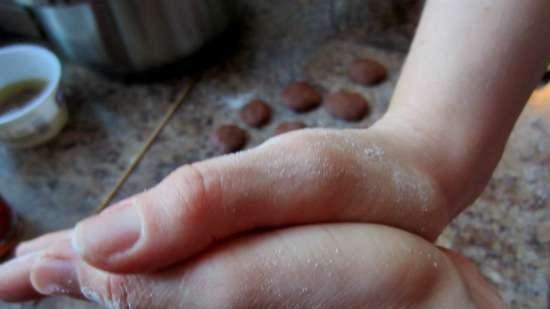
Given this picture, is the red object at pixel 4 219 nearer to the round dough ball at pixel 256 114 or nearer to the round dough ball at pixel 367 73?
the round dough ball at pixel 256 114

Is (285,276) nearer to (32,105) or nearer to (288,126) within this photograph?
(288,126)

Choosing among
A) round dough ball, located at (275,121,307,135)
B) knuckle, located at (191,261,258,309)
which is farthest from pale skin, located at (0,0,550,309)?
round dough ball, located at (275,121,307,135)

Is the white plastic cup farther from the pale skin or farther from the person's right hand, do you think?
the person's right hand

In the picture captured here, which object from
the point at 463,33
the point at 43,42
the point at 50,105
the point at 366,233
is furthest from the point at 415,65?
the point at 43,42

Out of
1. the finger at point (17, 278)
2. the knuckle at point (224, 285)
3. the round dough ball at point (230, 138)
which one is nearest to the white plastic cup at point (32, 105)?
the round dough ball at point (230, 138)

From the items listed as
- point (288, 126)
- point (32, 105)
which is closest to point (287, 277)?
point (288, 126)

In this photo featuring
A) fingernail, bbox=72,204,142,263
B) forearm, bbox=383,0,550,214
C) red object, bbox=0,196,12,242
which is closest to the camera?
fingernail, bbox=72,204,142,263
